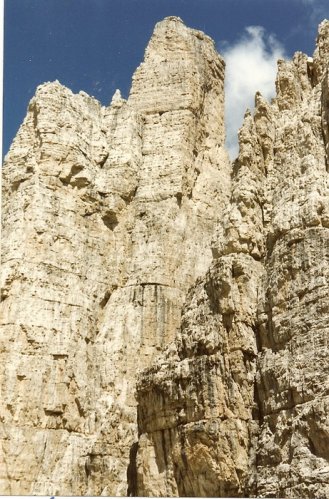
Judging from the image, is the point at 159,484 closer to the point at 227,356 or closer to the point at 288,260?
the point at 227,356

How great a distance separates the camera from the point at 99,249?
33.4 m

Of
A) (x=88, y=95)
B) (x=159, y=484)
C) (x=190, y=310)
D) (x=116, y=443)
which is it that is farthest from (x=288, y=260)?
(x=88, y=95)

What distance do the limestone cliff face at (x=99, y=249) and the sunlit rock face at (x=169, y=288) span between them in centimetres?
6

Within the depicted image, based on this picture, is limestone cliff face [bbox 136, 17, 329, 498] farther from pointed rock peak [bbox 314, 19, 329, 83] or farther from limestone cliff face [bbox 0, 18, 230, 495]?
limestone cliff face [bbox 0, 18, 230, 495]

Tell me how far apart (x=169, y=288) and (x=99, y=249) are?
9.93ft

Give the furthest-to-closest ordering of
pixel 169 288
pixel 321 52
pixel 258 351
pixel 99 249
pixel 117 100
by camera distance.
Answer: pixel 117 100
pixel 99 249
pixel 169 288
pixel 321 52
pixel 258 351

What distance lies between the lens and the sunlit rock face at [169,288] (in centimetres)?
2133

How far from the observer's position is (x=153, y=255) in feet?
108

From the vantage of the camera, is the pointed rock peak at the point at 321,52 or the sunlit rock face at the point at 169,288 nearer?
the sunlit rock face at the point at 169,288

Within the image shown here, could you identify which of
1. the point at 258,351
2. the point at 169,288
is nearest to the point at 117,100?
the point at 169,288

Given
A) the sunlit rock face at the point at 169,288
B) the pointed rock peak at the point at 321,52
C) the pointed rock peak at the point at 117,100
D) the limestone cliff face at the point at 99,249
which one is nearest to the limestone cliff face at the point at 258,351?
the sunlit rock face at the point at 169,288

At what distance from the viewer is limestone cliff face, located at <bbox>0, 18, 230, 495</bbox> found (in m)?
29.3

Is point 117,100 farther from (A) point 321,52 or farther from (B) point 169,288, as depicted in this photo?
(A) point 321,52

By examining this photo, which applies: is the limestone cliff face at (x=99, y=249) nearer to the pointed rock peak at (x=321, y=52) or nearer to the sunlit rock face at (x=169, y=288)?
the sunlit rock face at (x=169, y=288)
